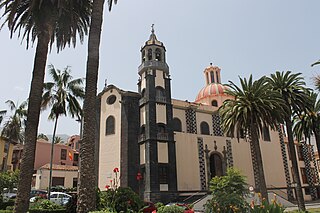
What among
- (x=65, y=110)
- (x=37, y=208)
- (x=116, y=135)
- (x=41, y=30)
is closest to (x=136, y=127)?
(x=116, y=135)

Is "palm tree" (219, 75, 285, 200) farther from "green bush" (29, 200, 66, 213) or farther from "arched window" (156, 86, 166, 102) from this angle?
"green bush" (29, 200, 66, 213)

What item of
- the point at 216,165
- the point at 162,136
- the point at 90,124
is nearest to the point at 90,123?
the point at 90,124

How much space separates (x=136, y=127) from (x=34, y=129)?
18.9m

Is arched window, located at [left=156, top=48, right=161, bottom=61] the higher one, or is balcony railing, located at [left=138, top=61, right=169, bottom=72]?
arched window, located at [left=156, top=48, right=161, bottom=61]

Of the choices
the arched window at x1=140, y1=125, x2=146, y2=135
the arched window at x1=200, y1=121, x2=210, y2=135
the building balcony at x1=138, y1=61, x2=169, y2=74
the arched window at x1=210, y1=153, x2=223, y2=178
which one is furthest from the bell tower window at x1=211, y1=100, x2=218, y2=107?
the arched window at x1=140, y1=125, x2=146, y2=135

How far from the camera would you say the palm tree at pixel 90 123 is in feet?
37.1

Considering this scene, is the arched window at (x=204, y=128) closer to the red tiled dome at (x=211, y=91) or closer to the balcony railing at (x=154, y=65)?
the red tiled dome at (x=211, y=91)

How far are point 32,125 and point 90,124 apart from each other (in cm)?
456

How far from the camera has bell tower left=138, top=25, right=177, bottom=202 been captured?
30844mm

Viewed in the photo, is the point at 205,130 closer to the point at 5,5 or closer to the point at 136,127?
the point at 136,127

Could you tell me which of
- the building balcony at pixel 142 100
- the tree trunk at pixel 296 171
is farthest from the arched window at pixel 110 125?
the tree trunk at pixel 296 171

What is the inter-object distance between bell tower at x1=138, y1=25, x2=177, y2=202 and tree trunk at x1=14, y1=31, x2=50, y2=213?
17.0 m

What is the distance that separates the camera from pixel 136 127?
33594 millimetres

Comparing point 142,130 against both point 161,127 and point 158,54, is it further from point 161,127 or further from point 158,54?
point 158,54
